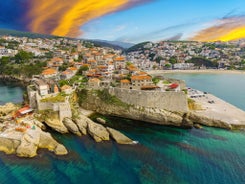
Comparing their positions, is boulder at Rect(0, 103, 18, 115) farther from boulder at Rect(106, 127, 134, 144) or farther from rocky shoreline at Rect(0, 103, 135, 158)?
boulder at Rect(106, 127, 134, 144)

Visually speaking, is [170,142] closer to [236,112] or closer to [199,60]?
[236,112]

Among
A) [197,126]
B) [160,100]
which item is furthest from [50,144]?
[197,126]

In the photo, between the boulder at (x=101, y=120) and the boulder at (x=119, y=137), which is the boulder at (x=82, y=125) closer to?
the boulder at (x=101, y=120)

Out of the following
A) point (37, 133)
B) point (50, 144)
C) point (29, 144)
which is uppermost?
point (37, 133)

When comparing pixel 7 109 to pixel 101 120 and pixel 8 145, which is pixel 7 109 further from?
pixel 101 120

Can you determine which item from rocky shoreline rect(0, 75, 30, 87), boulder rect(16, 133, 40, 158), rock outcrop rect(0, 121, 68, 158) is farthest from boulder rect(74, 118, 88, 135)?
rocky shoreline rect(0, 75, 30, 87)

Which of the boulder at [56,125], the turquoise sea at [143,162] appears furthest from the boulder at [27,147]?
the boulder at [56,125]
